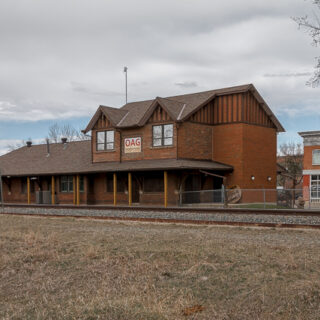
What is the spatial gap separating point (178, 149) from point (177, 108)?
9.79ft

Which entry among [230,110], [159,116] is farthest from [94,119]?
[230,110]

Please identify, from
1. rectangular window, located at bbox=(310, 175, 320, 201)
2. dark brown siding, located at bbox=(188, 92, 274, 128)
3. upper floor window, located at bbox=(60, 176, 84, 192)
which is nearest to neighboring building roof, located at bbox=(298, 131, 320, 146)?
rectangular window, located at bbox=(310, 175, 320, 201)

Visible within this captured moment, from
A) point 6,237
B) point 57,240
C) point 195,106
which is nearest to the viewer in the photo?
point 57,240

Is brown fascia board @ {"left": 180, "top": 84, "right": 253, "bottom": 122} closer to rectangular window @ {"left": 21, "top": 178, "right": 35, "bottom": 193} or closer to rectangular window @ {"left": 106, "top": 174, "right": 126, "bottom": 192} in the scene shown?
rectangular window @ {"left": 106, "top": 174, "right": 126, "bottom": 192}

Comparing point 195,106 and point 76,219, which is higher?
point 195,106

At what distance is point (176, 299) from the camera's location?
7781mm

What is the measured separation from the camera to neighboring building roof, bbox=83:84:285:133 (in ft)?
99.2

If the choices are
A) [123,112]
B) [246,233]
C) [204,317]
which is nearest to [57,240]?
[246,233]

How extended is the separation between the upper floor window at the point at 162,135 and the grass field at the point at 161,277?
1587 cm

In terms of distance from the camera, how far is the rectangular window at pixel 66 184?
37000 mm

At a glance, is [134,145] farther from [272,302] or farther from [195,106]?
[272,302]

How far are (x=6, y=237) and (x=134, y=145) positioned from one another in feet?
57.6

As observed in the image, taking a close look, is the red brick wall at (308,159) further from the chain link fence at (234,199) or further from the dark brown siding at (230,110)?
the chain link fence at (234,199)

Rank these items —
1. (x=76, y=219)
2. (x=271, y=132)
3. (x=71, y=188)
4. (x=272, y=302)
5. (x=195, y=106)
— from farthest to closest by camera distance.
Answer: (x=71, y=188), (x=271, y=132), (x=195, y=106), (x=76, y=219), (x=272, y=302)
